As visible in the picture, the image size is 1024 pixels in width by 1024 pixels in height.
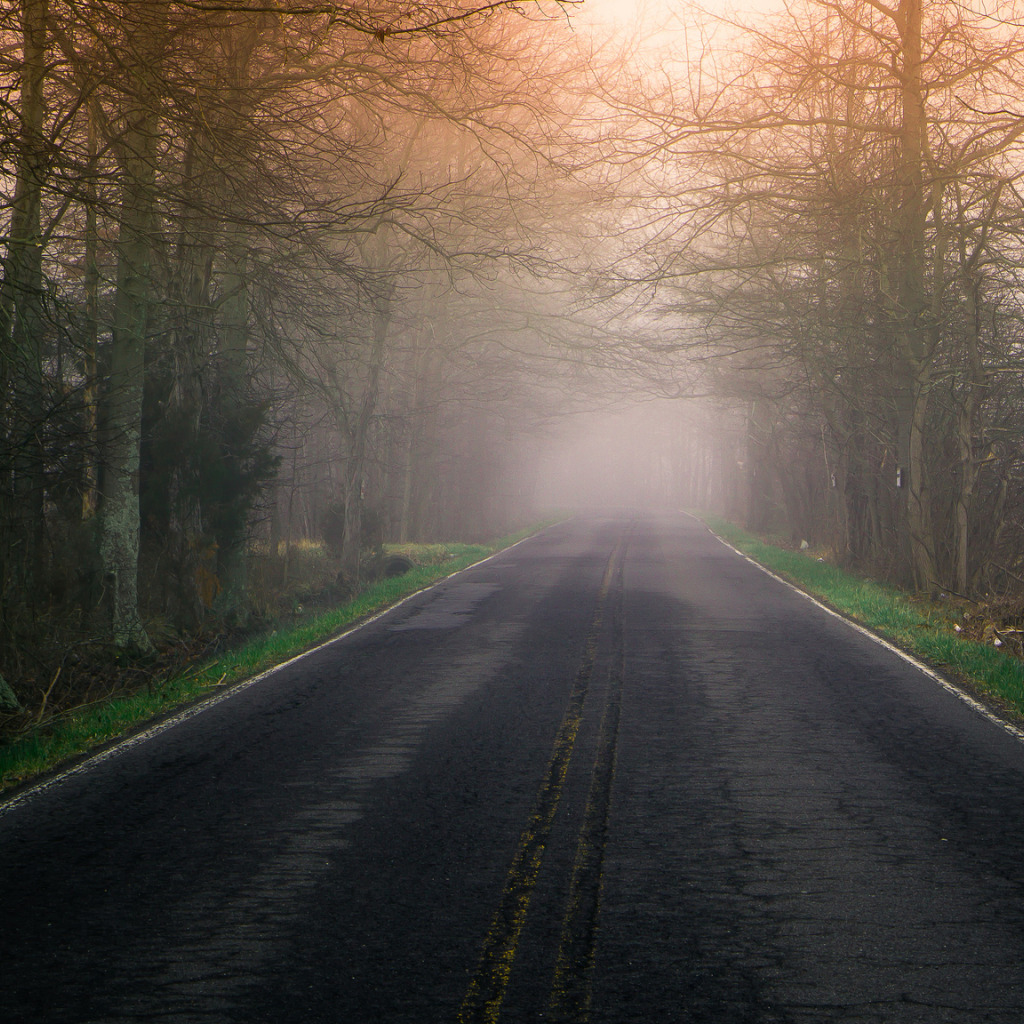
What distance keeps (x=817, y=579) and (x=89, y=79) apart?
1668cm

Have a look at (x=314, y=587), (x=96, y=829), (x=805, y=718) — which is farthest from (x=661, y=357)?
(x=96, y=829)

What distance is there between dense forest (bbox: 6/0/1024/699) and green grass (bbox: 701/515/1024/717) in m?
1.05

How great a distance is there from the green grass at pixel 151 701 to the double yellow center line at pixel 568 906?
11.6ft

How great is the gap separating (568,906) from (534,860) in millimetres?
594

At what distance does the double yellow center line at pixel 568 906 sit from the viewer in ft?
12.2

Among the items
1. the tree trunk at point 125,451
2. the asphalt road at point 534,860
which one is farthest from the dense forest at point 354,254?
the asphalt road at point 534,860

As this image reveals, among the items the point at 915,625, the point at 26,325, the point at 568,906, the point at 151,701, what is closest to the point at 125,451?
the point at 26,325

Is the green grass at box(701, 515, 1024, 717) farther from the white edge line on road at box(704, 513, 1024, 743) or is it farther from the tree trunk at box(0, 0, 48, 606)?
the tree trunk at box(0, 0, 48, 606)

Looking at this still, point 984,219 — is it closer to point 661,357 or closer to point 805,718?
point 805,718

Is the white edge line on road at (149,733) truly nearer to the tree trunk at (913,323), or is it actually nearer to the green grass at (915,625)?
the green grass at (915,625)

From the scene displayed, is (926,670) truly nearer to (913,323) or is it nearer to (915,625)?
(915,625)

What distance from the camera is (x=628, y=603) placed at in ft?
53.8

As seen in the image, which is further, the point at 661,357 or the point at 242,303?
the point at 661,357

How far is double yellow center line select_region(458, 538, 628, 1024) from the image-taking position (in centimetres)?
373
